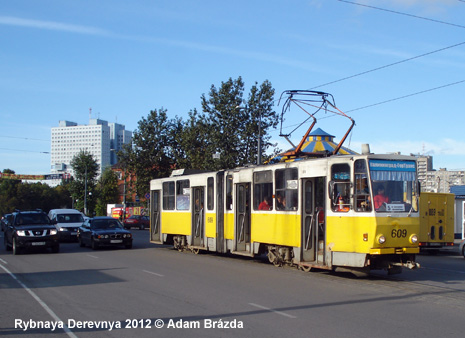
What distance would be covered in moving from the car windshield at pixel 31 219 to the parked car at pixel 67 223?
5863 millimetres

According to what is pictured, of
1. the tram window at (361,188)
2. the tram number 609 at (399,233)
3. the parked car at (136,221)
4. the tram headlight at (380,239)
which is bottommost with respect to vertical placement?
the parked car at (136,221)

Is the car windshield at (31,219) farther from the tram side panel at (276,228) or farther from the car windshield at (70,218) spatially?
the tram side panel at (276,228)

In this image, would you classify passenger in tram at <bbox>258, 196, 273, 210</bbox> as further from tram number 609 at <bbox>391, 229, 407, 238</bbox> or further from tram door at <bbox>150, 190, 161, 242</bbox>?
tram door at <bbox>150, 190, 161, 242</bbox>

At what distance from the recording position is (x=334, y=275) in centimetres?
1508

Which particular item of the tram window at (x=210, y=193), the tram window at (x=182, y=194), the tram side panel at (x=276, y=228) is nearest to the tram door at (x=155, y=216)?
the tram window at (x=182, y=194)

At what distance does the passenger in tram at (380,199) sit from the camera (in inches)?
516

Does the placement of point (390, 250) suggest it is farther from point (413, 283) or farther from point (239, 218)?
point (239, 218)

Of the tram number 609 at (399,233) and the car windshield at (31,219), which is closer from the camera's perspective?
the tram number 609 at (399,233)

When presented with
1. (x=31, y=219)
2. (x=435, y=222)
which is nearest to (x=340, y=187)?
(x=435, y=222)

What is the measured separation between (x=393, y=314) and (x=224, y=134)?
30693 millimetres

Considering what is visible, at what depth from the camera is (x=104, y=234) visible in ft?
80.6

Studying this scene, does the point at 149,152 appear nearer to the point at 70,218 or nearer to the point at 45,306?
the point at 70,218

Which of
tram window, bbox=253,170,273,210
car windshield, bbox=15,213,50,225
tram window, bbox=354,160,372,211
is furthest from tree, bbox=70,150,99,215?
tram window, bbox=354,160,372,211

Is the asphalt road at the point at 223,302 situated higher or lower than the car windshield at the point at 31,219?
lower
